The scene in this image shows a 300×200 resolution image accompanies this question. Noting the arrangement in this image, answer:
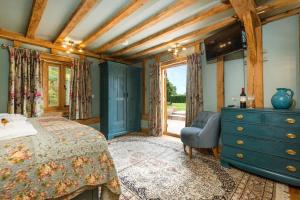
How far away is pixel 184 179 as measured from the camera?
214cm

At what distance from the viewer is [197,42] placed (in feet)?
11.8

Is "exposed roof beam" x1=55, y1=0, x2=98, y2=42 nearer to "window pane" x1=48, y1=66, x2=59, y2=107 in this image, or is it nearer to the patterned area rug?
"window pane" x1=48, y1=66, x2=59, y2=107

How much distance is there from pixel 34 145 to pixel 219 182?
2.18 m

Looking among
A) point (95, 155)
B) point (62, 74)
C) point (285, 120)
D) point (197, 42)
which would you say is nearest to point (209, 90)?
point (197, 42)

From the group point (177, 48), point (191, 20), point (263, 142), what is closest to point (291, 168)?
point (263, 142)

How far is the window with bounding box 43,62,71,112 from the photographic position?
3.80 m

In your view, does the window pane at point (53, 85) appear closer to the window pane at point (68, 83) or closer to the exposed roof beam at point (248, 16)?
the window pane at point (68, 83)

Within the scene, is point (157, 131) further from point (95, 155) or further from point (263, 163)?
point (95, 155)

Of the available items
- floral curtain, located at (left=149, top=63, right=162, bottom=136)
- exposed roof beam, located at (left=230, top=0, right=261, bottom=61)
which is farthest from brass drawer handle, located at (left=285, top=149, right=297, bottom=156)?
floral curtain, located at (left=149, top=63, right=162, bottom=136)

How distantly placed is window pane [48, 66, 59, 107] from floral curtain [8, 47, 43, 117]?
430 mm

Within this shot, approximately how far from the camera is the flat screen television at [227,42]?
2.53 m

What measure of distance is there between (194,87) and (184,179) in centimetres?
212

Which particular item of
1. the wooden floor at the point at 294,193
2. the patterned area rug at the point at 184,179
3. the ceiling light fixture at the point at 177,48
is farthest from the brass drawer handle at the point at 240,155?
the ceiling light fixture at the point at 177,48

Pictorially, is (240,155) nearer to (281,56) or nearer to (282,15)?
(281,56)
